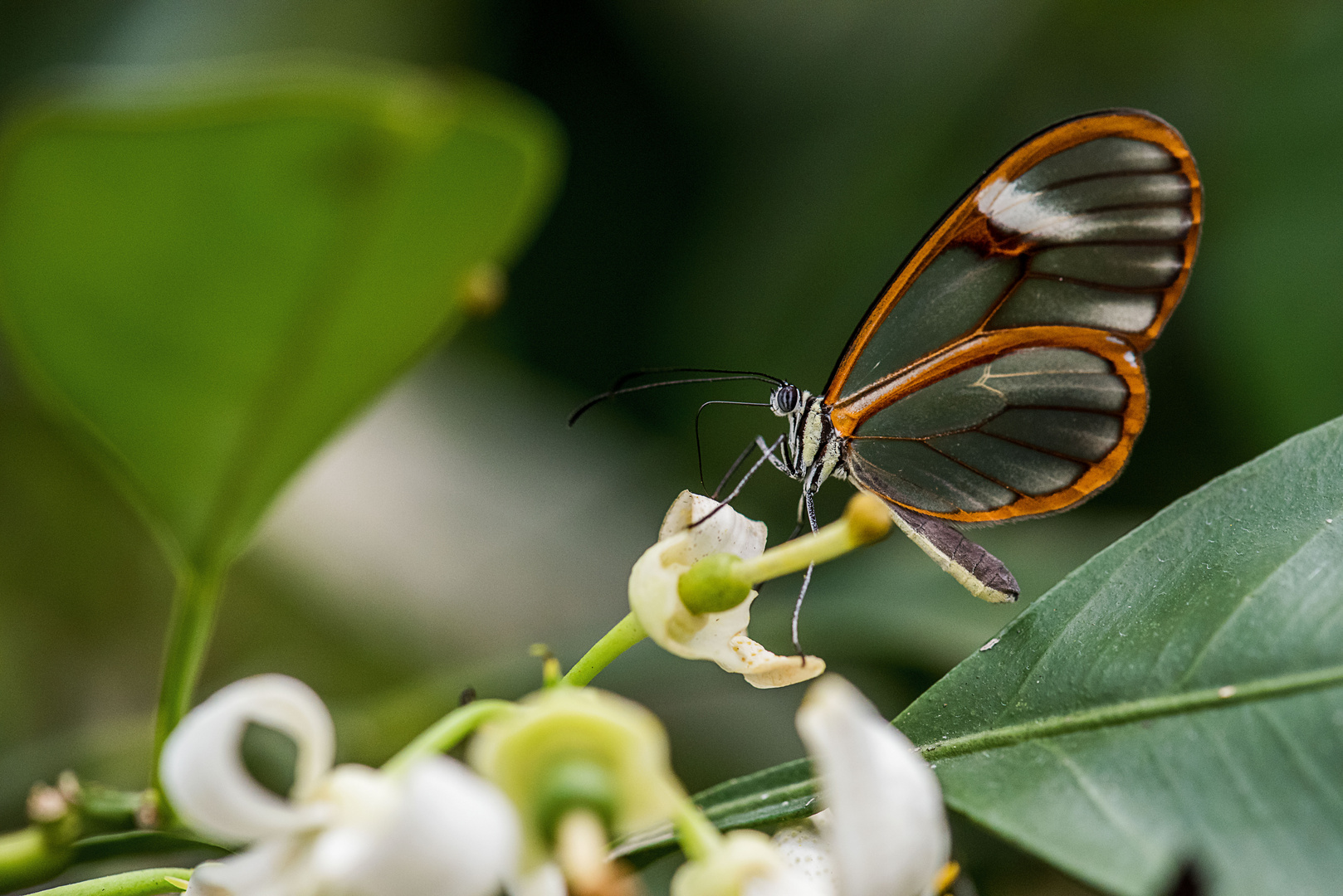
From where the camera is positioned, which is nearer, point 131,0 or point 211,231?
point 211,231

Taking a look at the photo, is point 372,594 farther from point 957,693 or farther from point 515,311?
point 957,693

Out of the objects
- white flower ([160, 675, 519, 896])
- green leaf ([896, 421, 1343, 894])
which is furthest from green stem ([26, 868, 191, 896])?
green leaf ([896, 421, 1343, 894])

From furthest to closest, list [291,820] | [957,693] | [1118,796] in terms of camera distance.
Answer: [957,693], [1118,796], [291,820]

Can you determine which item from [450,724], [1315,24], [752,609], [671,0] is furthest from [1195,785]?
[671,0]

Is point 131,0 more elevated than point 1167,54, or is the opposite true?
point 131,0

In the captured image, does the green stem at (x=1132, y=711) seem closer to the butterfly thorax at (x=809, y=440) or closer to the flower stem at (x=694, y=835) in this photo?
the flower stem at (x=694, y=835)

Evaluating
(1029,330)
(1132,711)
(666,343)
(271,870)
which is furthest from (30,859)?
(666,343)

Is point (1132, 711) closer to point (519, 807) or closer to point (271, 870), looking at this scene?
point (519, 807)

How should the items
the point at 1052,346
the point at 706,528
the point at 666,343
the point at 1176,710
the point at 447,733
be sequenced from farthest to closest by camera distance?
the point at 666,343 → the point at 1052,346 → the point at 706,528 → the point at 1176,710 → the point at 447,733
